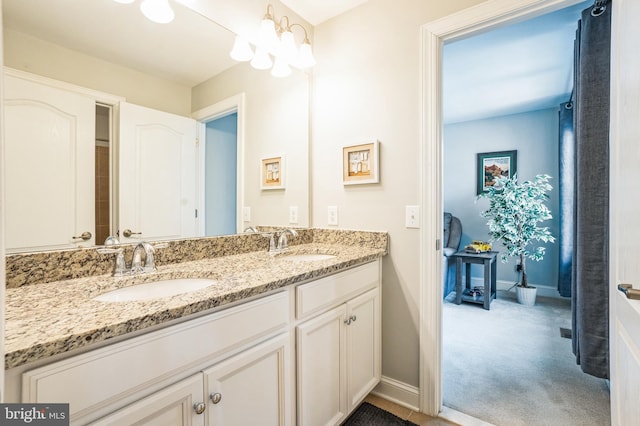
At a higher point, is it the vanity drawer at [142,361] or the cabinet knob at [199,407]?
the vanity drawer at [142,361]

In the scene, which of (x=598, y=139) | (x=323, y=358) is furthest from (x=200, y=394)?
(x=598, y=139)

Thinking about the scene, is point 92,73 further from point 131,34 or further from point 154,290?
point 154,290

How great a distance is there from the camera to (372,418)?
5.28 feet

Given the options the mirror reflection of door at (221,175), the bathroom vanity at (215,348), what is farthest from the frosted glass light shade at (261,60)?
the bathroom vanity at (215,348)

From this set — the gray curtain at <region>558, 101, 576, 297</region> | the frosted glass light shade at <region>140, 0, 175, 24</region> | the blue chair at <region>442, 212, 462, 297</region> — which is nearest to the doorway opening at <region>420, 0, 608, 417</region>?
the frosted glass light shade at <region>140, 0, 175, 24</region>

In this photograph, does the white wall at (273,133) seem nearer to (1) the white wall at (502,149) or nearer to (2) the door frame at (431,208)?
(2) the door frame at (431,208)

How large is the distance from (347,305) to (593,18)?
2.12 meters

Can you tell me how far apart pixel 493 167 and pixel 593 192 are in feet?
8.73

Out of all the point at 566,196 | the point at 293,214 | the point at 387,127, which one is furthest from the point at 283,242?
the point at 566,196

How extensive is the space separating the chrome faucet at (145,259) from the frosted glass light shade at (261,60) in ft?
3.96

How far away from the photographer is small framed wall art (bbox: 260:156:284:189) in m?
1.94

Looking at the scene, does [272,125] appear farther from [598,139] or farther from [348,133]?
[598,139]

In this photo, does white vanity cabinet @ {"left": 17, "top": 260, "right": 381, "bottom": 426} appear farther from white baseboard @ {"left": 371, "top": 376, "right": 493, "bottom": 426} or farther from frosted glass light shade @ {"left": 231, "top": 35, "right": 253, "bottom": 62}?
frosted glass light shade @ {"left": 231, "top": 35, "right": 253, "bottom": 62}

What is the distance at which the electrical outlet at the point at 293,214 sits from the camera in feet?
6.74
